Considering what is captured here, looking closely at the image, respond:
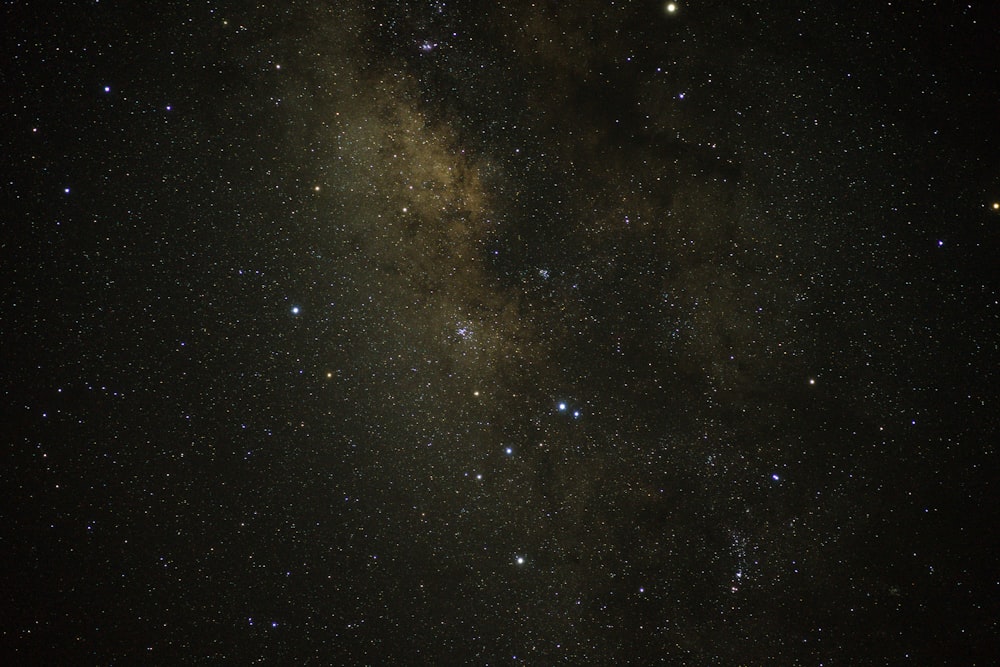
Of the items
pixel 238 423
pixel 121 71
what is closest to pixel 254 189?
pixel 121 71

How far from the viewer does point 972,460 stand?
7.80ft

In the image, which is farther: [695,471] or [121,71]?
[695,471]

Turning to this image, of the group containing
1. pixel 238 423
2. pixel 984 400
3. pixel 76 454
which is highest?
pixel 984 400

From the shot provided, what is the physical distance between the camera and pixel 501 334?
96.3 inches

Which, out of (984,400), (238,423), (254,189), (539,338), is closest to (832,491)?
(984,400)

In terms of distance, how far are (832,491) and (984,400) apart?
89 cm

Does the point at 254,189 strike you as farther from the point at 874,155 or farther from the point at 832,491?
the point at 832,491

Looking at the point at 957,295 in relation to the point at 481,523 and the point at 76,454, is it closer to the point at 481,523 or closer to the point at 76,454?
the point at 481,523

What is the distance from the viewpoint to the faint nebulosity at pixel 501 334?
2289 mm

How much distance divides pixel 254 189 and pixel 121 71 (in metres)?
0.83

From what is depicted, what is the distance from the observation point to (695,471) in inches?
95.5

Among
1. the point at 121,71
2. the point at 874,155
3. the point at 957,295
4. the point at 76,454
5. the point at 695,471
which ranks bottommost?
the point at 76,454

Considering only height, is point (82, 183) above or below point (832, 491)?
below

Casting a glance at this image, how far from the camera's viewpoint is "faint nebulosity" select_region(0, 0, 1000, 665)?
229 cm
